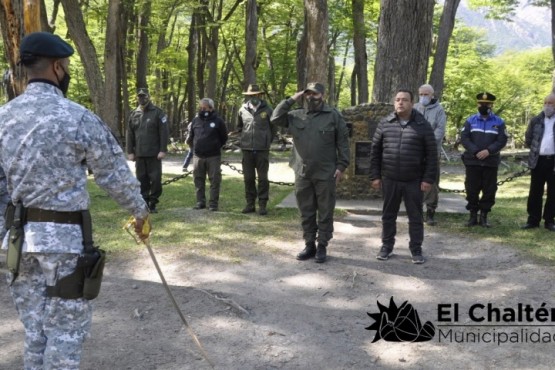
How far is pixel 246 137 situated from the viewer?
8.84 m

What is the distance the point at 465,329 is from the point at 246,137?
209 inches

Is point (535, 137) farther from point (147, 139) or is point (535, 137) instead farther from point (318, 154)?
point (147, 139)

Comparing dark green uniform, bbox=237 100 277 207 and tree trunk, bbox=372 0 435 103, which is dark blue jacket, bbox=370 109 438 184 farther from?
tree trunk, bbox=372 0 435 103

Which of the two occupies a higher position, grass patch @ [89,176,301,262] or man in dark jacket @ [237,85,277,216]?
man in dark jacket @ [237,85,277,216]

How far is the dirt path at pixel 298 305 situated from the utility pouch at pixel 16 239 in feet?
4.19

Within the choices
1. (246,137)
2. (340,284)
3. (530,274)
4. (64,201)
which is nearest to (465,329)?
(340,284)

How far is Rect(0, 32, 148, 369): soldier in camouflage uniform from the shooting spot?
2.71 metres

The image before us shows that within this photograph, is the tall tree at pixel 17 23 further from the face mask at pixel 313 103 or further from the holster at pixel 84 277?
the holster at pixel 84 277

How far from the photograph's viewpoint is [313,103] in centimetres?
612

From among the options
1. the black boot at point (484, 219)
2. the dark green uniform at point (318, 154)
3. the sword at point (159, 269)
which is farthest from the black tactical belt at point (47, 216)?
the black boot at point (484, 219)

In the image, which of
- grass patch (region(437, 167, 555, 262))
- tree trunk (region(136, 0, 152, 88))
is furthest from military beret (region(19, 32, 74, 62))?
tree trunk (region(136, 0, 152, 88))

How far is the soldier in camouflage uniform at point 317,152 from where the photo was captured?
241 inches

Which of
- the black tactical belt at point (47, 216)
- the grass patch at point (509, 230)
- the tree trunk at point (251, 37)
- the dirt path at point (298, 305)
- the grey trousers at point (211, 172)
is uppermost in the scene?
the tree trunk at point (251, 37)

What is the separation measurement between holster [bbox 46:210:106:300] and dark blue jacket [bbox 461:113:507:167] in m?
6.21
